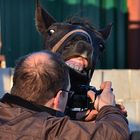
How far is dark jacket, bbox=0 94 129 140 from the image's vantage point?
1.84m

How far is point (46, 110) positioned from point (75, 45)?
1.66 ft

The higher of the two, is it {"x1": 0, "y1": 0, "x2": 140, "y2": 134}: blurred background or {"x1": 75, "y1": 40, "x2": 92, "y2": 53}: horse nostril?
{"x1": 75, "y1": 40, "x2": 92, "y2": 53}: horse nostril

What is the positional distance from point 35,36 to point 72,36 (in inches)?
114

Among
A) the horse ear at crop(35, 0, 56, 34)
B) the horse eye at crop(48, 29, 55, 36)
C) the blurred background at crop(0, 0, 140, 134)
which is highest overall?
the horse ear at crop(35, 0, 56, 34)

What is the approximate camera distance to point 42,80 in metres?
1.95

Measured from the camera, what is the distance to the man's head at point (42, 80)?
6.39 ft

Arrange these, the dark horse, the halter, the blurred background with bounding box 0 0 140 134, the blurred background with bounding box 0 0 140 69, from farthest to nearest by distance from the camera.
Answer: the blurred background with bounding box 0 0 140 69 → the blurred background with bounding box 0 0 140 134 → the halter → the dark horse

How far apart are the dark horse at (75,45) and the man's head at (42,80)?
22cm

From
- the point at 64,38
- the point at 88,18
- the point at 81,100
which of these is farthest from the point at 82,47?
the point at 88,18

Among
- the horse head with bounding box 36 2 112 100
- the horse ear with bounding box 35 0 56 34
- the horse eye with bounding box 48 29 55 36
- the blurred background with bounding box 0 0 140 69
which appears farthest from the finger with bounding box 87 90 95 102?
the blurred background with bounding box 0 0 140 69

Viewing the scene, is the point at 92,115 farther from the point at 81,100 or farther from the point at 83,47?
the point at 83,47

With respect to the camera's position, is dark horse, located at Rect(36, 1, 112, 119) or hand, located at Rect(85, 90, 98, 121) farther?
dark horse, located at Rect(36, 1, 112, 119)

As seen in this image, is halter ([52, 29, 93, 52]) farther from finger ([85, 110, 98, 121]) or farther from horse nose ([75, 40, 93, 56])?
finger ([85, 110, 98, 121])

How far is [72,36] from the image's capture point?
2438mm
